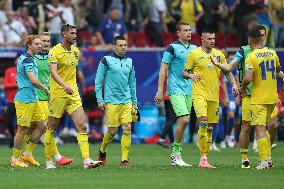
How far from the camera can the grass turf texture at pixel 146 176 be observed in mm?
16094

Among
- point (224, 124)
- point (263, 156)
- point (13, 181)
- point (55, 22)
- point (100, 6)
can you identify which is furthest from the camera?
point (100, 6)

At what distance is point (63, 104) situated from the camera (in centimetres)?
1925

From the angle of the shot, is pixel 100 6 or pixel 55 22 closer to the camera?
pixel 55 22

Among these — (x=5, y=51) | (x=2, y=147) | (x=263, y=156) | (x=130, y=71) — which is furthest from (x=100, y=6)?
(x=263, y=156)

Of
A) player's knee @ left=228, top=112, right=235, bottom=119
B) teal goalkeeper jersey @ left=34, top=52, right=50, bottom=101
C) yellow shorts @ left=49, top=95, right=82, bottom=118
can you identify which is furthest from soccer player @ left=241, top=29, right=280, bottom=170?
player's knee @ left=228, top=112, right=235, bottom=119

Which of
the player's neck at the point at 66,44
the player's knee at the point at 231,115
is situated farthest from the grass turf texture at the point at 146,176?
the player's knee at the point at 231,115

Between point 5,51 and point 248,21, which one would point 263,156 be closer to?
point 5,51

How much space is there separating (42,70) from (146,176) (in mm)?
4597

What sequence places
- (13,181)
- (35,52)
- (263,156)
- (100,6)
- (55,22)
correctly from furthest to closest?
(100,6)
(55,22)
(35,52)
(263,156)
(13,181)

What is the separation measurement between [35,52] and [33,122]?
142 cm

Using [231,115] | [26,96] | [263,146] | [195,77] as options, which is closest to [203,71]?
[195,77]

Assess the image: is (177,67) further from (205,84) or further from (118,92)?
(118,92)

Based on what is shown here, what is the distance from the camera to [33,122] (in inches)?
801

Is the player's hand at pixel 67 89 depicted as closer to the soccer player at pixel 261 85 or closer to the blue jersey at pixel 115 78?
the blue jersey at pixel 115 78
